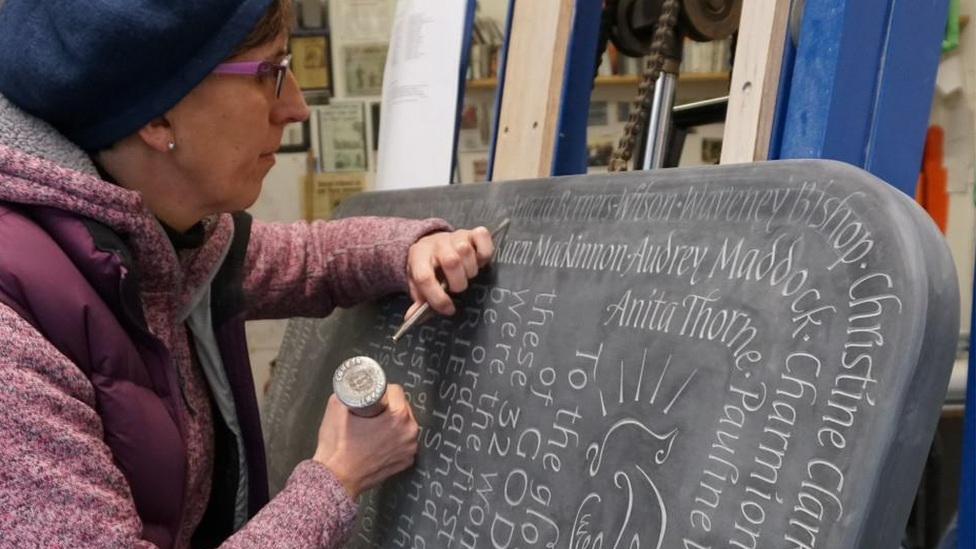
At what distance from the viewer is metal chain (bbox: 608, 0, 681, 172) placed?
1.12 meters

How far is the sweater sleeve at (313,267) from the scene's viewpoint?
1.24 meters

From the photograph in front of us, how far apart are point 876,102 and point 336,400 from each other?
0.68m

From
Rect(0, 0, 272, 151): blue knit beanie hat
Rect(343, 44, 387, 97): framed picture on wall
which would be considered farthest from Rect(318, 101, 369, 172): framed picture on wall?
Rect(0, 0, 272, 151): blue knit beanie hat

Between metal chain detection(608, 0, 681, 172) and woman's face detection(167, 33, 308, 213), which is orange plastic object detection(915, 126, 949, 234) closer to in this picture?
metal chain detection(608, 0, 681, 172)

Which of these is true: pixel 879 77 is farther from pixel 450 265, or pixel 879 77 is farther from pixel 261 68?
pixel 261 68

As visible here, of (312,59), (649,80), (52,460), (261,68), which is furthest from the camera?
(312,59)

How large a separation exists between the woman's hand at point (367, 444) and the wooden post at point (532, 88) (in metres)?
0.42

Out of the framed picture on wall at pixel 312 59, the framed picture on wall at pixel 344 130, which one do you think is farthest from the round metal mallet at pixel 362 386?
the framed picture on wall at pixel 312 59

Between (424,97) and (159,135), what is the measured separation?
0.73m

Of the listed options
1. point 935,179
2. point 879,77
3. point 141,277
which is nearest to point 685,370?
point 879,77

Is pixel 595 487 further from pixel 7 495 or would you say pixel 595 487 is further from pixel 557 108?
pixel 557 108

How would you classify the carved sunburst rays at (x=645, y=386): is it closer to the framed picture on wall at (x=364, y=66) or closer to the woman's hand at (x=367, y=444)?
the woman's hand at (x=367, y=444)

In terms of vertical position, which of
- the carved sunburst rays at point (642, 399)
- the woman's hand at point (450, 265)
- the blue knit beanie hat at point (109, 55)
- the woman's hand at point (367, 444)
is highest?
the blue knit beanie hat at point (109, 55)

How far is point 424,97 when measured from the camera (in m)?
1.57
